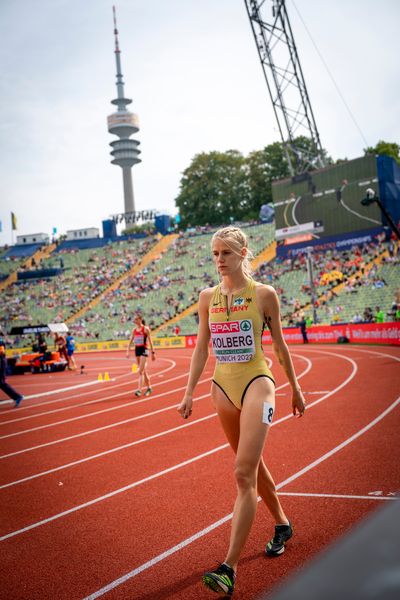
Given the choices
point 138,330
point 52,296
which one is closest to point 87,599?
point 138,330

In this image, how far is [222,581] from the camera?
10.9 feet

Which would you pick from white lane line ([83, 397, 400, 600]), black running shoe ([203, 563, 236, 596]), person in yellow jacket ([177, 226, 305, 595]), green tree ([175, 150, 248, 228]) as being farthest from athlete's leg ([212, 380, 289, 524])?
green tree ([175, 150, 248, 228])

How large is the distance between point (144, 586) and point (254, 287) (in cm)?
225

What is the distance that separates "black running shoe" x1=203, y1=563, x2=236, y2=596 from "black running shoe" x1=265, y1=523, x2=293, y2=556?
81cm

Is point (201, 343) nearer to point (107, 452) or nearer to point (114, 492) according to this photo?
point (114, 492)

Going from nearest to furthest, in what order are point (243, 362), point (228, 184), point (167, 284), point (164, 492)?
point (243, 362), point (164, 492), point (167, 284), point (228, 184)

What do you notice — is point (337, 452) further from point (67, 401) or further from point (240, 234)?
point (67, 401)

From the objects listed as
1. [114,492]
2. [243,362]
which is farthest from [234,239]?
[114,492]

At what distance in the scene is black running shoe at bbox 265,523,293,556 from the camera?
409 cm

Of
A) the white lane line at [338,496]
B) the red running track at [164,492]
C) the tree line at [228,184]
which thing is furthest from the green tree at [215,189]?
the white lane line at [338,496]

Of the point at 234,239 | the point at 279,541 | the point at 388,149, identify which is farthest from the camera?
the point at 388,149

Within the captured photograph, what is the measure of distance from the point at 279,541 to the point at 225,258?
2186mm

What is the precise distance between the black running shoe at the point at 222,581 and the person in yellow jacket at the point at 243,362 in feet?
1.01

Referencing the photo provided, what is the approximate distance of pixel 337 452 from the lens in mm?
7051
